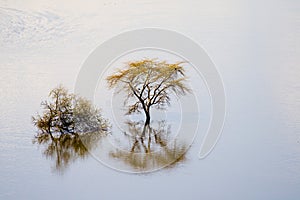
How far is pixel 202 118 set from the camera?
498 inches

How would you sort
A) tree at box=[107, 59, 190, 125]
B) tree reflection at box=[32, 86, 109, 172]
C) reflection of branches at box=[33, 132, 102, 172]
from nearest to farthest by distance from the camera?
reflection of branches at box=[33, 132, 102, 172]
tree reflection at box=[32, 86, 109, 172]
tree at box=[107, 59, 190, 125]

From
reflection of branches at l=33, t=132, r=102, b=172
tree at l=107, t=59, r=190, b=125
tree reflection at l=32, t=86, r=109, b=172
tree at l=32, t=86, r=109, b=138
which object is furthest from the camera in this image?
tree at l=107, t=59, r=190, b=125

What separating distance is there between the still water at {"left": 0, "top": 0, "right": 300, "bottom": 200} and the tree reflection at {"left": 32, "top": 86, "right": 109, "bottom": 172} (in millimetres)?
288

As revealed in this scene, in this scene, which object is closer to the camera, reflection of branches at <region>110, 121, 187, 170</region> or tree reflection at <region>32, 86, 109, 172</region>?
reflection of branches at <region>110, 121, 187, 170</region>

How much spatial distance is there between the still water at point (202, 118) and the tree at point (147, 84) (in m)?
1.44

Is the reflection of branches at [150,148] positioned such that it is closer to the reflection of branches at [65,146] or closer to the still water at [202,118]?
the still water at [202,118]

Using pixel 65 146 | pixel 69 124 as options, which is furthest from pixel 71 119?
pixel 65 146

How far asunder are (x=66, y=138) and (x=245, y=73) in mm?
5467

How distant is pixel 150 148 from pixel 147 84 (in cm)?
161

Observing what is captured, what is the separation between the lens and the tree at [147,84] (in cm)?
1277

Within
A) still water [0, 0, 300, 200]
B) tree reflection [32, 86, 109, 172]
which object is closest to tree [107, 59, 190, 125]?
tree reflection [32, 86, 109, 172]

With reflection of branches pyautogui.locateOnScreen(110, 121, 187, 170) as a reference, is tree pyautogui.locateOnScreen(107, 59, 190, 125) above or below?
above

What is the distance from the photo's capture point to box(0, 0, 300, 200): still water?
10164 millimetres

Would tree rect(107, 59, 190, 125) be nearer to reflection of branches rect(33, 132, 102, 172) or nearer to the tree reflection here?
the tree reflection
